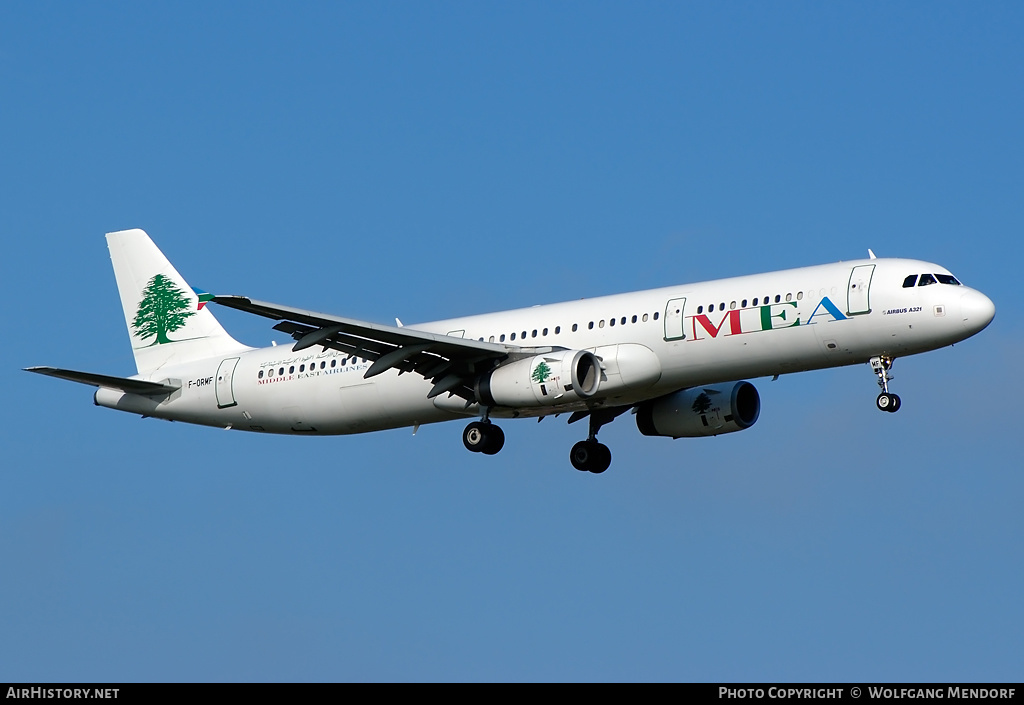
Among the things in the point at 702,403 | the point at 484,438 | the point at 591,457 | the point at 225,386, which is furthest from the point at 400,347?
the point at 702,403

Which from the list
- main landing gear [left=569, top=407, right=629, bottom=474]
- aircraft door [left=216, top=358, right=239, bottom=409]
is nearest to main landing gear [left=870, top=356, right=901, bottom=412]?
main landing gear [left=569, top=407, right=629, bottom=474]

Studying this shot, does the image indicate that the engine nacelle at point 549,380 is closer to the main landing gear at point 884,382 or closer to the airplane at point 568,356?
the airplane at point 568,356

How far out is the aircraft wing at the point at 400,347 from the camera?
40.8 meters

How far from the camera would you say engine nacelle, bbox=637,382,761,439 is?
47062 mm

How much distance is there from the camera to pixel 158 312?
52.7 metres

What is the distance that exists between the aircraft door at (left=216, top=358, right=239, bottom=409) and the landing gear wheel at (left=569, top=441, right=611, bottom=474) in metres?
10.8

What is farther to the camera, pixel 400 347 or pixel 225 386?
pixel 225 386

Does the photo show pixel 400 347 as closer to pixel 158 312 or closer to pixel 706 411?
pixel 706 411

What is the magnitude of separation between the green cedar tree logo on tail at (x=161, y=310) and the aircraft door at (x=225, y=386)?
11.6ft

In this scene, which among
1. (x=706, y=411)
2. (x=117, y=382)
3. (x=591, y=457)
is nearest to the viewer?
(x=706, y=411)

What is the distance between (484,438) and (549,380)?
3.76 m

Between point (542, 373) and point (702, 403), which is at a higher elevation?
point (702, 403)

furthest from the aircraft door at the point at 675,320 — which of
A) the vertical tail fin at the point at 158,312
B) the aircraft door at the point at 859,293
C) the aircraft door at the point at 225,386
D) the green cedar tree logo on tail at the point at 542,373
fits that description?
the vertical tail fin at the point at 158,312

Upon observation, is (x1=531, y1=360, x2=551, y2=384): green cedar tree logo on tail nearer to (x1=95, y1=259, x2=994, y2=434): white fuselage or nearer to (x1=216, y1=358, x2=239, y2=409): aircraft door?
(x1=95, y1=259, x2=994, y2=434): white fuselage
